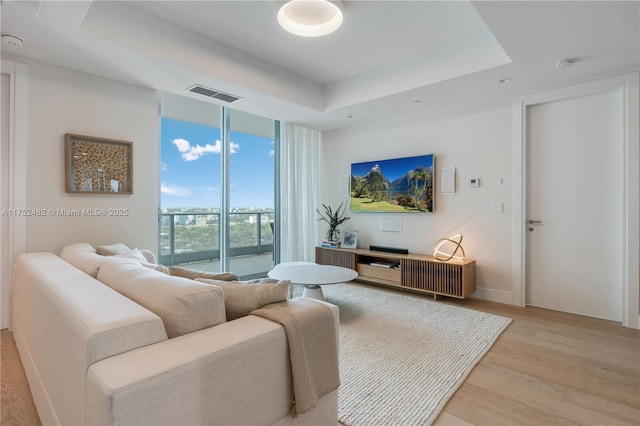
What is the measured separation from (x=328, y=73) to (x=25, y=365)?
12.6 feet

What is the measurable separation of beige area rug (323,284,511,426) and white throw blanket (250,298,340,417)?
1.66 ft

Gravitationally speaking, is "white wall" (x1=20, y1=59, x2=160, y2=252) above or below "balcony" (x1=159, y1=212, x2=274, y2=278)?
above

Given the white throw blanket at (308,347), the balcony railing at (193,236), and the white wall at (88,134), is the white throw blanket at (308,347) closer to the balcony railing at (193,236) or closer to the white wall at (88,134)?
the white wall at (88,134)

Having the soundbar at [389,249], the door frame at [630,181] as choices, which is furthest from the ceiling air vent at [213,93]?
the door frame at [630,181]

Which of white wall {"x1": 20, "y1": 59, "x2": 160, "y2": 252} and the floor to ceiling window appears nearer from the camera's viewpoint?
white wall {"x1": 20, "y1": 59, "x2": 160, "y2": 252}

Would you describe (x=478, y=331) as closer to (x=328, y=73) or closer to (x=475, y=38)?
(x=475, y=38)

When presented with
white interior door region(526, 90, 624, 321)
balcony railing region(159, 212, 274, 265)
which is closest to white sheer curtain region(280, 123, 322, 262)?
balcony railing region(159, 212, 274, 265)

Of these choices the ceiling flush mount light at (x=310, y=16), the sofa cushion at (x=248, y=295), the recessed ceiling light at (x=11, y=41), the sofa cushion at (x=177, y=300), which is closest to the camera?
the sofa cushion at (x=177, y=300)

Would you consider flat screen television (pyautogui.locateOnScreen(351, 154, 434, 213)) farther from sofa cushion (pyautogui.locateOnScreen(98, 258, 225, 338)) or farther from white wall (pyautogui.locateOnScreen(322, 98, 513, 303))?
sofa cushion (pyautogui.locateOnScreen(98, 258, 225, 338))

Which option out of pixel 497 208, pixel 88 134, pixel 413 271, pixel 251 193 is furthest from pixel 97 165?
pixel 497 208

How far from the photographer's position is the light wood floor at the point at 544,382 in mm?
1669

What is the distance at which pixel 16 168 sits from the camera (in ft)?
8.93

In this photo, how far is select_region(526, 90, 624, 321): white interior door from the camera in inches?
120

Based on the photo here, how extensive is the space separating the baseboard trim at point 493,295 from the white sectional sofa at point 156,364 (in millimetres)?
2989
